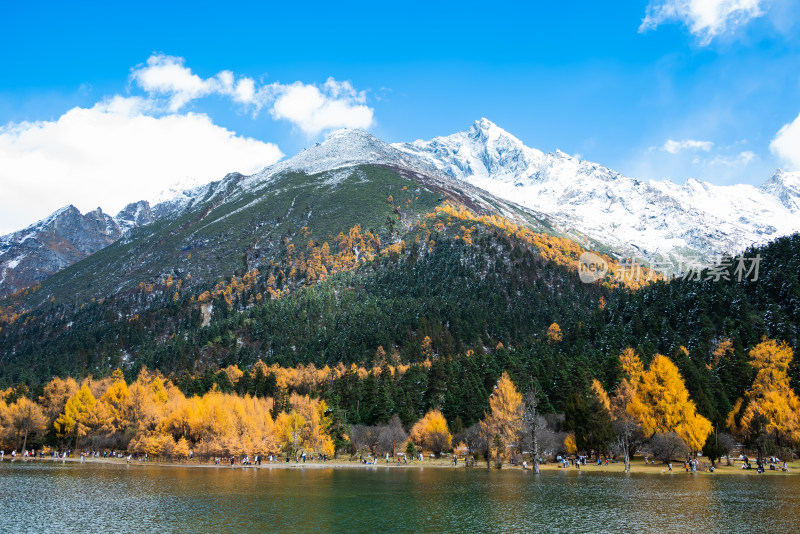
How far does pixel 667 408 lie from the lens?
8750 cm

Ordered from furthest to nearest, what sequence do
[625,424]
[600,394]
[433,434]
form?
1. [433,434]
2. [600,394]
3. [625,424]

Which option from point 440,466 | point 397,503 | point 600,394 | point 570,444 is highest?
point 600,394

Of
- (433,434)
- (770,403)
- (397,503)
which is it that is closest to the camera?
(397,503)

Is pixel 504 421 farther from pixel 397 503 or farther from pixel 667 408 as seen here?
pixel 397 503

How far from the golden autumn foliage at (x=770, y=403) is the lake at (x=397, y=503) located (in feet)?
60.7

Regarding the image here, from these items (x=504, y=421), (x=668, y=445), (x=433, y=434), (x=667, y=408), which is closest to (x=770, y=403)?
(x=667, y=408)

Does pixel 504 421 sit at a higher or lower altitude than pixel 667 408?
lower

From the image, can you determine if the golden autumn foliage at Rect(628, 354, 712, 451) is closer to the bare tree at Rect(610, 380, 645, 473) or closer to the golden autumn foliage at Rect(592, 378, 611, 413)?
the bare tree at Rect(610, 380, 645, 473)

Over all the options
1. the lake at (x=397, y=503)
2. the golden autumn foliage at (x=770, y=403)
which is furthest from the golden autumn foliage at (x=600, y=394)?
the lake at (x=397, y=503)

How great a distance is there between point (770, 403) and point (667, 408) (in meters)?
16.3

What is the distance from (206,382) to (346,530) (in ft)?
385

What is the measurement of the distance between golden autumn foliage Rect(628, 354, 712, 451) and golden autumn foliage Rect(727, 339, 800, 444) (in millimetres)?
8890

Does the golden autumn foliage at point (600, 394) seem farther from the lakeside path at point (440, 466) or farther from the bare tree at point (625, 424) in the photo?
the lakeside path at point (440, 466)

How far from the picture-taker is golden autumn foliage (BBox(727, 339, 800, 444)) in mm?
87062
